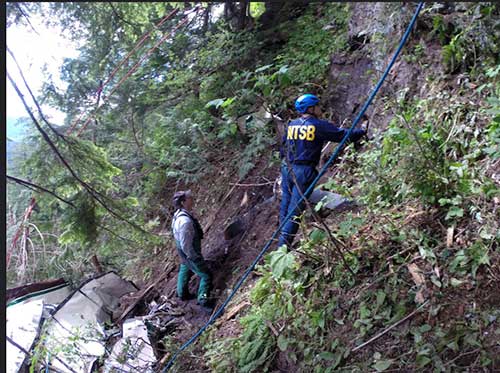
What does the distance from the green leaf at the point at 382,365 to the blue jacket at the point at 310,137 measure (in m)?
2.40

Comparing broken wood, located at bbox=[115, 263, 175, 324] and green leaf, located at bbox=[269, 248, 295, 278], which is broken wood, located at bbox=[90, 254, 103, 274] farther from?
green leaf, located at bbox=[269, 248, 295, 278]

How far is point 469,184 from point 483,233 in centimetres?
49

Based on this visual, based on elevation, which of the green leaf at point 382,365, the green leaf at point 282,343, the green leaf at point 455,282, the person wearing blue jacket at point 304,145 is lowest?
the green leaf at point 282,343

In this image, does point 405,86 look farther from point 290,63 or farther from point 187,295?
point 187,295

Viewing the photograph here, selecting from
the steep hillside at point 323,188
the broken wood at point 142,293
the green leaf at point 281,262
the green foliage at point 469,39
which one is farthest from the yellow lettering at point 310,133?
the broken wood at point 142,293

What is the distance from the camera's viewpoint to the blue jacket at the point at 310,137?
5016mm

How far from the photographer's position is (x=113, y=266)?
9875 millimetres

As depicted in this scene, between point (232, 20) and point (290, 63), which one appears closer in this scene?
point (290, 63)

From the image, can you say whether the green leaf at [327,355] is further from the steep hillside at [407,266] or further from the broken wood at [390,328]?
the broken wood at [390,328]

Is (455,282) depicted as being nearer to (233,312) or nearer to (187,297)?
(233,312)

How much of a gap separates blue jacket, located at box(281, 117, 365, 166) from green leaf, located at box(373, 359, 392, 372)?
94.5 inches

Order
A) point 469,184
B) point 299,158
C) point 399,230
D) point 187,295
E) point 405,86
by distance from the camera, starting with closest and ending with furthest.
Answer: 1. point 469,184
2. point 399,230
3. point 299,158
4. point 405,86
5. point 187,295

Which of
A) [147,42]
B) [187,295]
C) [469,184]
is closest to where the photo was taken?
[469,184]

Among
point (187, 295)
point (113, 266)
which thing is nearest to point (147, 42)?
point (113, 266)
